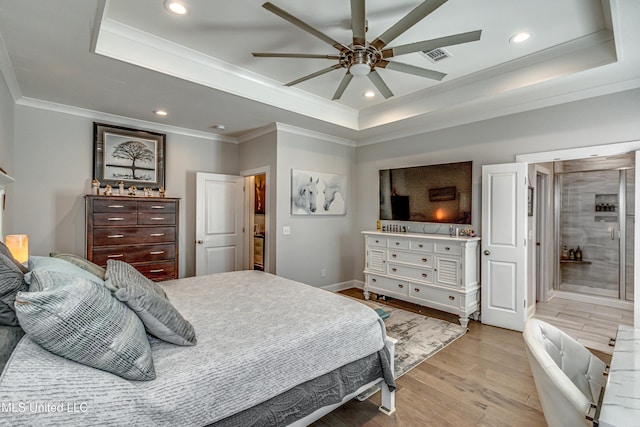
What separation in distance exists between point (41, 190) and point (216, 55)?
2.76 meters

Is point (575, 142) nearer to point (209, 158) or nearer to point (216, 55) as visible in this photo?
point (216, 55)

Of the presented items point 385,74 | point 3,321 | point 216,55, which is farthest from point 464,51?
point 3,321

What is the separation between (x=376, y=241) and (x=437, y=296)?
1.16 metres

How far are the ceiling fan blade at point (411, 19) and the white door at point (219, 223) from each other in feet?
11.3

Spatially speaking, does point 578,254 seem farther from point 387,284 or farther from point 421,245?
point 387,284

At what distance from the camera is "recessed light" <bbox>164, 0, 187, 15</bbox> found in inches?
89.1

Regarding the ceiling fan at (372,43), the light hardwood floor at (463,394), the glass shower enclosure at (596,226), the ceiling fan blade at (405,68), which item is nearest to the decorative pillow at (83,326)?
the light hardwood floor at (463,394)

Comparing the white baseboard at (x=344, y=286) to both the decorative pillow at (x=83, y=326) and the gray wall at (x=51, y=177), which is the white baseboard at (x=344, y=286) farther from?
the decorative pillow at (x=83, y=326)

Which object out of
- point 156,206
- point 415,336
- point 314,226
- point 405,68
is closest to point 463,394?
point 415,336

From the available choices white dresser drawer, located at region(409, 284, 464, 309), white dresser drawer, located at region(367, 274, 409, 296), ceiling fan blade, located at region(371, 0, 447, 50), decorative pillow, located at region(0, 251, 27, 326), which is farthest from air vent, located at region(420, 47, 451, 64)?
decorative pillow, located at region(0, 251, 27, 326)

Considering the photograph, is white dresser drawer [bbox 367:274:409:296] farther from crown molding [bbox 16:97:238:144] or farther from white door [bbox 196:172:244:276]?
crown molding [bbox 16:97:238:144]

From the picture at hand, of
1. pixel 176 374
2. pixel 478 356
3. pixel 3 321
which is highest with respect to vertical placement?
pixel 3 321

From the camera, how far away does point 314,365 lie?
170 centimetres

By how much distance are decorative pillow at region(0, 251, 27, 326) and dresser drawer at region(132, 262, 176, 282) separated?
109 inches
